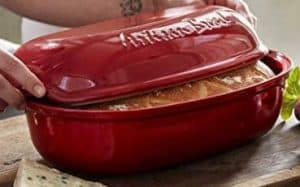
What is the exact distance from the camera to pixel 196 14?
77cm

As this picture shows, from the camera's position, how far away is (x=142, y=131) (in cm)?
68

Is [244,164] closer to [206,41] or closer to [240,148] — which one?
[240,148]

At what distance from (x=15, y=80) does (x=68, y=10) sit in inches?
16.7

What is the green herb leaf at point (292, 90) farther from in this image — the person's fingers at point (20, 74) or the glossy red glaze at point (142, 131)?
the person's fingers at point (20, 74)

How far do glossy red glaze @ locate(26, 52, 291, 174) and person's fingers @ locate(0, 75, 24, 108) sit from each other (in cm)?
1

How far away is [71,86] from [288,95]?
31 cm

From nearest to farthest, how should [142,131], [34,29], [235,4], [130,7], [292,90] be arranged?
[142,131] < [292,90] < [235,4] < [130,7] < [34,29]

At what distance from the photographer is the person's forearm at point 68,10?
1.09 metres

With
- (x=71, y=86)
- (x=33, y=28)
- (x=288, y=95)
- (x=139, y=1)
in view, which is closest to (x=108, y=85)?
(x=71, y=86)

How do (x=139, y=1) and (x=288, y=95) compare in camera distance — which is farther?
(x=139, y=1)

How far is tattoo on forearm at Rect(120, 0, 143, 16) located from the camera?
3.43 feet

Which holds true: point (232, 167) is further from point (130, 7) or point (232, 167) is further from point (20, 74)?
point (130, 7)

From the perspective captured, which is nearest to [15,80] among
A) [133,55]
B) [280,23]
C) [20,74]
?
[20,74]

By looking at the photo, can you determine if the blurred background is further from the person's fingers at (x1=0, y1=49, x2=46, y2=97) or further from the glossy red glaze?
the person's fingers at (x1=0, y1=49, x2=46, y2=97)
